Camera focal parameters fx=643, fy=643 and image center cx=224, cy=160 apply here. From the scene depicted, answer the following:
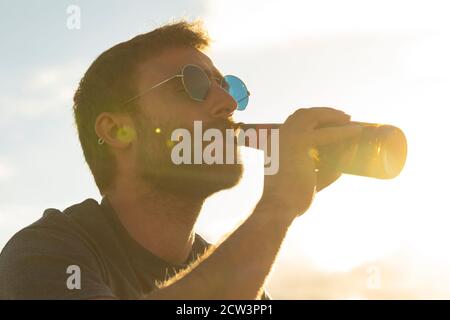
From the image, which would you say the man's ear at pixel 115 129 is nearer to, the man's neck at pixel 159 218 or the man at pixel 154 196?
the man at pixel 154 196

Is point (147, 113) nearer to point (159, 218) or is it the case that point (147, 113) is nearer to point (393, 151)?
point (159, 218)

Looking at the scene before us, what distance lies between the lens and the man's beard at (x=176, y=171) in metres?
4.10

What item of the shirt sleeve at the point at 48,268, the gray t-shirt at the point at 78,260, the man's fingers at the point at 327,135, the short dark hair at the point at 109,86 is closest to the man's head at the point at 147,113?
the short dark hair at the point at 109,86

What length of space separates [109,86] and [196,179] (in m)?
1.02

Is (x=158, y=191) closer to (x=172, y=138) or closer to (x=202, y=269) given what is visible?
(x=172, y=138)

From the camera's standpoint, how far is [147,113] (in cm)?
431

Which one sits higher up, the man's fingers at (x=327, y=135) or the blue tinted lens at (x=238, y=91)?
the blue tinted lens at (x=238, y=91)

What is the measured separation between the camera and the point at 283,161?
2.85 m

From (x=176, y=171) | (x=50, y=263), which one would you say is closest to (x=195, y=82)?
(x=176, y=171)

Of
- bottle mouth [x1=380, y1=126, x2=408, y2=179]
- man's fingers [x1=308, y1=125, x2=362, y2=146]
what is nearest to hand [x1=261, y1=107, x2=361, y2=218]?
man's fingers [x1=308, y1=125, x2=362, y2=146]

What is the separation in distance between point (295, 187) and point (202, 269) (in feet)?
1.84
